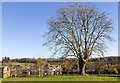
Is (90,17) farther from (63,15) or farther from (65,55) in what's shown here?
(65,55)

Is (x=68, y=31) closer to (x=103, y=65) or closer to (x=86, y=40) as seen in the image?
(x=86, y=40)

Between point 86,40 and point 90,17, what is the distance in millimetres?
2575

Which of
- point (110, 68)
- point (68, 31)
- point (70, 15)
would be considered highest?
point (70, 15)

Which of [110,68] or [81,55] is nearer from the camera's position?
[81,55]

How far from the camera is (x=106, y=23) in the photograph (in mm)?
29172

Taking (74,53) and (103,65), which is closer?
(74,53)

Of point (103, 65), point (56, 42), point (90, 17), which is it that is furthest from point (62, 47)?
point (103, 65)

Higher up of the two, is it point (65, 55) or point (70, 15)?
point (70, 15)

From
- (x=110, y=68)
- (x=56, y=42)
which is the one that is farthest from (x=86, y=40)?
(x=110, y=68)

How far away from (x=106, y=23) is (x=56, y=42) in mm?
5917

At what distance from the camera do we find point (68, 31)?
28844 millimetres

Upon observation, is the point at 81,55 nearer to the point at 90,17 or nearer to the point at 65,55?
the point at 65,55

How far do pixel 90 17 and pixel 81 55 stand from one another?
14.1ft

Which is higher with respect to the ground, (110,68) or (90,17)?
(90,17)
